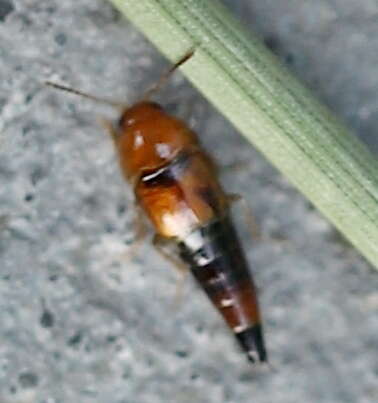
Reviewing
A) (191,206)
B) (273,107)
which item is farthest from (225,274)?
(273,107)

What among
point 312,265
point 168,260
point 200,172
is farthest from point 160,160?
point 312,265

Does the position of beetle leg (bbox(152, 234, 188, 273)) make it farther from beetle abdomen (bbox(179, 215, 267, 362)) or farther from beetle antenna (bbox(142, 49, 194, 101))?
beetle antenna (bbox(142, 49, 194, 101))

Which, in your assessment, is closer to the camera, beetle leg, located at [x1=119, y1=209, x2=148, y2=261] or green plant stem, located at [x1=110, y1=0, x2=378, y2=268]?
green plant stem, located at [x1=110, y1=0, x2=378, y2=268]

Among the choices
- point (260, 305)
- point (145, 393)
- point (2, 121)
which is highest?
point (2, 121)

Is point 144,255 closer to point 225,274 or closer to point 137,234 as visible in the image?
point 137,234

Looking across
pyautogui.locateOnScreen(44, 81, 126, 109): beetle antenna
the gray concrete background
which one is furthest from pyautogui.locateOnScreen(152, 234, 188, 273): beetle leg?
pyautogui.locateOnScreen(44, 81, 126, 109): beetle antenna

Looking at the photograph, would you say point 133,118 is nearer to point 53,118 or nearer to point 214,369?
point 53,118
